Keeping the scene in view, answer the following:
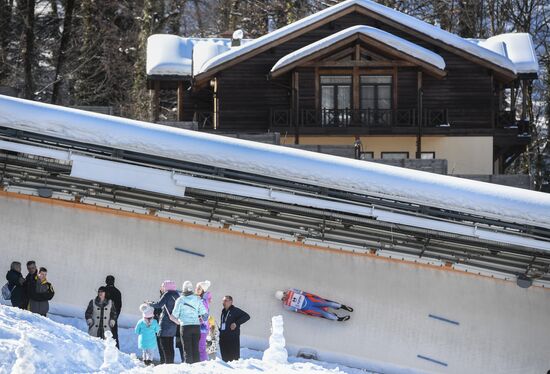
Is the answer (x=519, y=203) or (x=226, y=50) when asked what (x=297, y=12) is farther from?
(x=519, y=203)

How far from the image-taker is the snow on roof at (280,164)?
1792cm

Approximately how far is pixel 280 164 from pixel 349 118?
13.3m

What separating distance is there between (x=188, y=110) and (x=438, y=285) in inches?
642

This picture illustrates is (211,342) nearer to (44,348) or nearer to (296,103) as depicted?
(44,348)

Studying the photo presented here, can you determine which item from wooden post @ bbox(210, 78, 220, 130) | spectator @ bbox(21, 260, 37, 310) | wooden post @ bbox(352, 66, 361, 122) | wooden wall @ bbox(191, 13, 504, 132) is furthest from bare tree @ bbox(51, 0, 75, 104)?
spectator @ bbox(21, 260, 37, 310)

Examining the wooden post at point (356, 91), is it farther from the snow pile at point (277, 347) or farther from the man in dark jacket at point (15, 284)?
the snow pile at point (277, 347)

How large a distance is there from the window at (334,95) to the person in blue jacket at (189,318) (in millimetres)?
17315

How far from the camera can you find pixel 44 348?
36.3 feet

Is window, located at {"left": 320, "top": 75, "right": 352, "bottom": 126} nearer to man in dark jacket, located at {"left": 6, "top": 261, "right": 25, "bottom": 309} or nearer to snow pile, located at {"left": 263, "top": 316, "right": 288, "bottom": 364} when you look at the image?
man in dark jacket, located at {"left": 6, "top": 261, "right": 25, "bottom": 309}

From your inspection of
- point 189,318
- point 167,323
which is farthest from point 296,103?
point 189,318

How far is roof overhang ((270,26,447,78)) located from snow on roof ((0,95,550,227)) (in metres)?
12.4

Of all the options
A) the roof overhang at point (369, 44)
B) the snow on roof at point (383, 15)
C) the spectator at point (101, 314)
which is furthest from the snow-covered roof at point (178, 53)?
the spectator at point (101, 314)

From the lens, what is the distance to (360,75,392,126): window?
31355mm

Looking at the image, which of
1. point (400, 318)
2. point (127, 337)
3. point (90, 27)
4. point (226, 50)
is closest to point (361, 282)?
point (400, 318)
